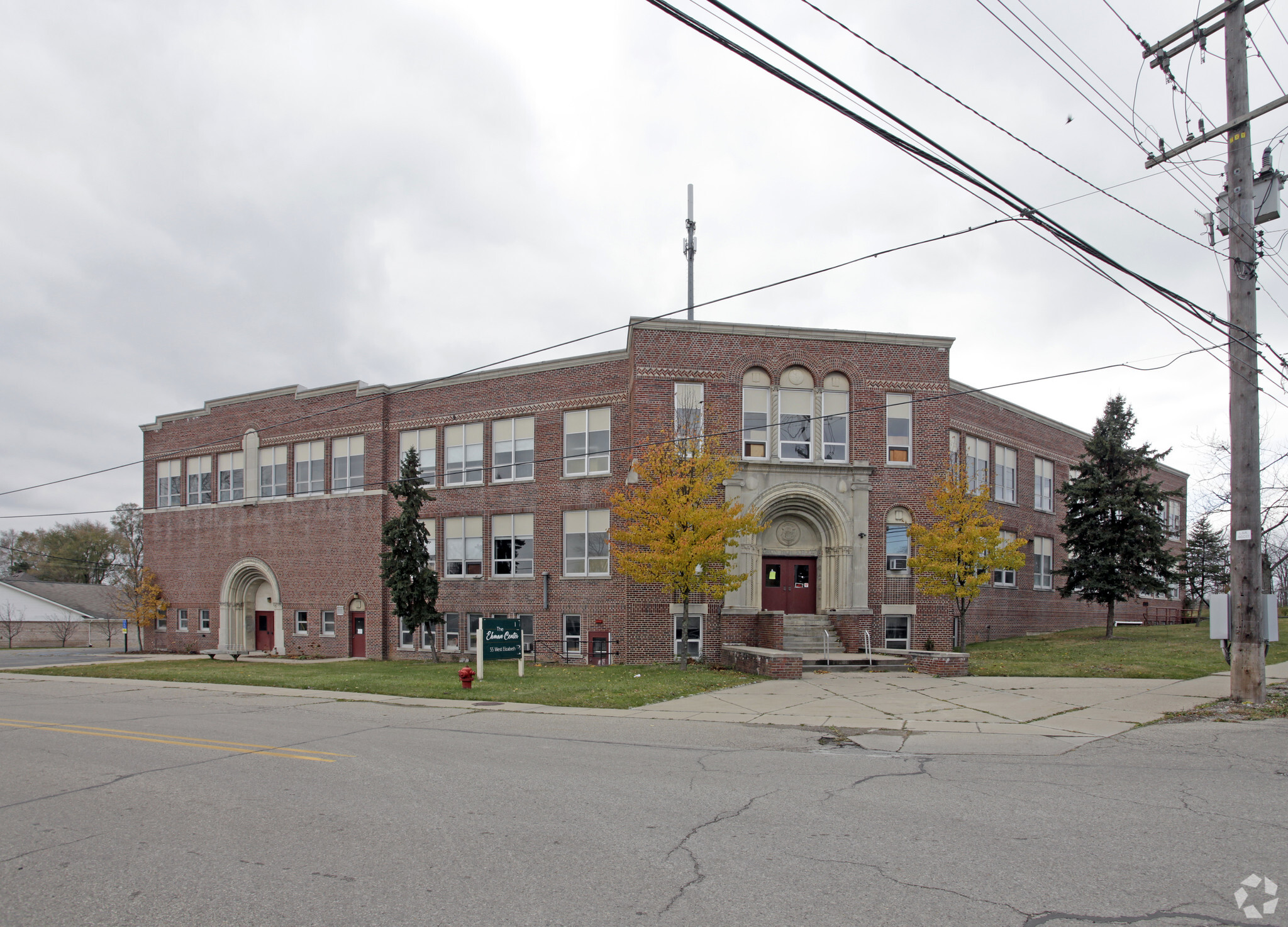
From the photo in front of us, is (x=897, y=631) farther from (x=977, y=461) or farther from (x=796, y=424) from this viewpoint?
(x=977, y=461)

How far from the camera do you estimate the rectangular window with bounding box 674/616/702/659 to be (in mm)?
25948

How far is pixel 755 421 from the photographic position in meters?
26.7

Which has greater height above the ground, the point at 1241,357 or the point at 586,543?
the point at 1241,357

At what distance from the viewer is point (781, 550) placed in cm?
2673

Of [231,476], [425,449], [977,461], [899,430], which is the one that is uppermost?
[899,430]

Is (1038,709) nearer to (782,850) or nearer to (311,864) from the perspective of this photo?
(782,850)

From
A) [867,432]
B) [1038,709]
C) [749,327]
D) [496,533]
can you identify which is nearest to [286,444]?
[496,533]

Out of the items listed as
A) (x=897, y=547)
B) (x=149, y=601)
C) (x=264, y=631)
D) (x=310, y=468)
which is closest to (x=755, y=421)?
(x=897, y=547)

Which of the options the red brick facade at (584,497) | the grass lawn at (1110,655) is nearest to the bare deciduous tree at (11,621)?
the red brick facade at (584,497)

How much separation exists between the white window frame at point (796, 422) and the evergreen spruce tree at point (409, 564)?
12384 mm

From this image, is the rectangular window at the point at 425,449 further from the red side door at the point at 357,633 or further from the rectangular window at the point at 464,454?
the red side door at the point at 357,633

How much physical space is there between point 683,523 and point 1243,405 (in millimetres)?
11948

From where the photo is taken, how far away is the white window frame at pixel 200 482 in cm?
4022

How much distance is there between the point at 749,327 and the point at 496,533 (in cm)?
1244
